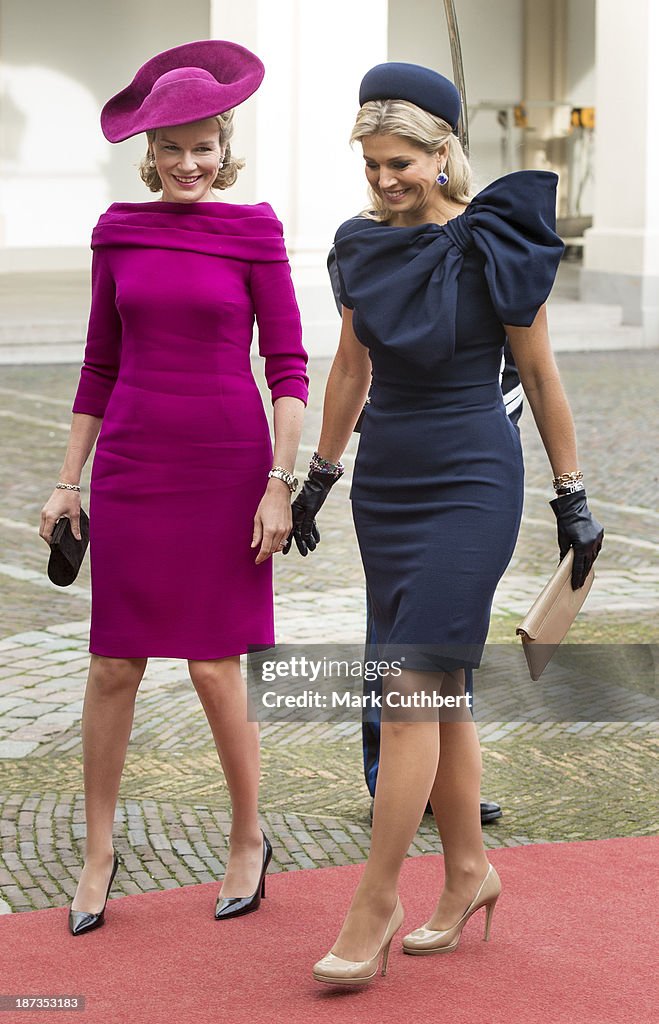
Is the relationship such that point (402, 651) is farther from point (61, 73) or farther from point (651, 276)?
point (61, 73)

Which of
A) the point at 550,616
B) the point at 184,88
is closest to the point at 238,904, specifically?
the point at 550,616

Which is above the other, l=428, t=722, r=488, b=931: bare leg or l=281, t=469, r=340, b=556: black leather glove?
l=281, t=469, r=340, b=556: black leather glove

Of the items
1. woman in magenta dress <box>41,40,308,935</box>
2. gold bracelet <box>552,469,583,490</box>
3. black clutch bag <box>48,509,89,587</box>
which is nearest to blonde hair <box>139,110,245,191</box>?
woman in magenta dress <box>41,40,308,935</box>

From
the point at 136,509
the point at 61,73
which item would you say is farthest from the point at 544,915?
the point at 61,73

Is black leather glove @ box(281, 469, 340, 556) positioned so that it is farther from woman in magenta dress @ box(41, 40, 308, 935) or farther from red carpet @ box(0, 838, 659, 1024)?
red carpet @ box(0, 838, 659, 1024)

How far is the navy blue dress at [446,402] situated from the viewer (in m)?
3.20

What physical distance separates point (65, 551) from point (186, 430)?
1.47ft

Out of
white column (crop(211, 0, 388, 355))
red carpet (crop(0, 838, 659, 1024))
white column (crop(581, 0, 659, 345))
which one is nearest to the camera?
red carpet (crop(0, 838, 659, 1024))

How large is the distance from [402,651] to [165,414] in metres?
0.75

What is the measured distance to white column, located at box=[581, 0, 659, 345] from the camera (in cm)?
1741

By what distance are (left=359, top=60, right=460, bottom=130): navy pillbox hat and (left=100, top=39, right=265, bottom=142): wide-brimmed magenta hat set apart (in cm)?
35

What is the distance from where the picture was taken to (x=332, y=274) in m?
4.21

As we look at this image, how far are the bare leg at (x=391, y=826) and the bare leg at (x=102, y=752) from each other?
2.12 ft

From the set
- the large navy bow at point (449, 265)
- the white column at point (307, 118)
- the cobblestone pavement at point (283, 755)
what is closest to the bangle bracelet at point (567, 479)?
the large navy bow at point (449, 265)
